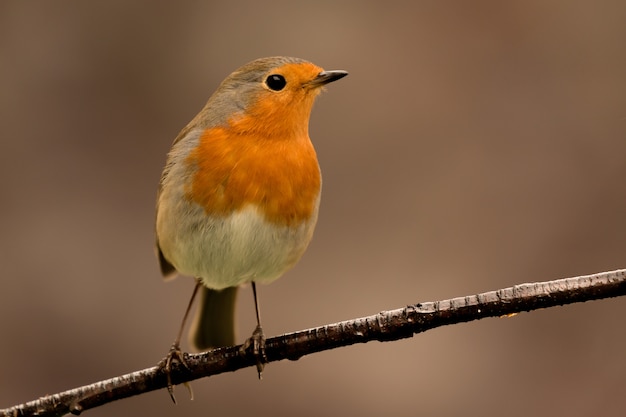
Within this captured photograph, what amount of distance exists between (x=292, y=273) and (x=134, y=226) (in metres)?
0.73

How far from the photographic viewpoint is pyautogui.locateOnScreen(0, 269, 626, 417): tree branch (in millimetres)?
1495

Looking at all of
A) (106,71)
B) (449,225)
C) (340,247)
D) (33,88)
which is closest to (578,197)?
(449,225)

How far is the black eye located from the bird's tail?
2.56 feet

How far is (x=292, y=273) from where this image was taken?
346 centimetres

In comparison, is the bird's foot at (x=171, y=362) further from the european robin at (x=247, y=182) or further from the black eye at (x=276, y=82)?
the black eye at (x=276, y=82)

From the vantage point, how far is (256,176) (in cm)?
187

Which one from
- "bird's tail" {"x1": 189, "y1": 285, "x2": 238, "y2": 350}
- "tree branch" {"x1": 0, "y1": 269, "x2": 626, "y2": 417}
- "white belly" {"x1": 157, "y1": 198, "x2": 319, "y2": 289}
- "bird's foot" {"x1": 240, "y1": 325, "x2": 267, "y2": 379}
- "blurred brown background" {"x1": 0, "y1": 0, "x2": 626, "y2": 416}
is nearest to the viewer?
"tree branch" {"x1": 0, "y1": 269, "x2": 626, "y2": 417}

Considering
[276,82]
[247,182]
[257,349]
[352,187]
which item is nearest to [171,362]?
[257,349]

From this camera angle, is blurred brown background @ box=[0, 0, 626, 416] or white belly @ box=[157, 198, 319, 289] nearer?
white belly @ box=[157, 198, 319, 289]

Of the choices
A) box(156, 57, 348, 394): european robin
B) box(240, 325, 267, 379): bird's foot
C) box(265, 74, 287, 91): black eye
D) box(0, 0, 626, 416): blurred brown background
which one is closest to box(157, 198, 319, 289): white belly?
box(156, 57, 348, 394): european robin

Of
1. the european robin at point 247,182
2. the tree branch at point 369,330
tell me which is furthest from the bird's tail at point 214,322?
the tree branch at point 369,330

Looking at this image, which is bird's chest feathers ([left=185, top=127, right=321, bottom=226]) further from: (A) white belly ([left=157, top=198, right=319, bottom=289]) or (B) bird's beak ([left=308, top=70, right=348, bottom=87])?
(B) bird's beak ([left=308, top=70, right=348, bottom=87])

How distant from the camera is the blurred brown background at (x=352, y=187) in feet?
10.8

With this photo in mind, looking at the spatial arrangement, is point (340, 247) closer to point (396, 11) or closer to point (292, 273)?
point (292, 273)
